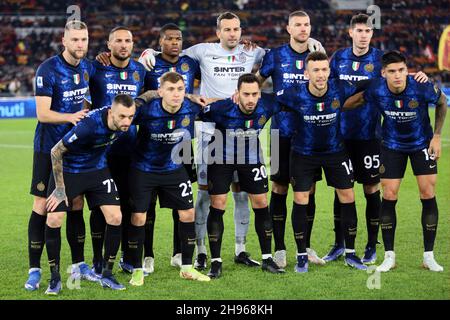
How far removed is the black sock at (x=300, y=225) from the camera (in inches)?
284

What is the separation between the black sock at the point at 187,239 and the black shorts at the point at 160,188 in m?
0.17

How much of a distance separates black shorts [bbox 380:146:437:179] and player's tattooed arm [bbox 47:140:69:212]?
9.52 ft

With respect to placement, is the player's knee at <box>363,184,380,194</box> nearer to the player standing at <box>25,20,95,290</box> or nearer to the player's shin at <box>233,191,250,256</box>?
the player's shin at <box>233,191,250,256</box>

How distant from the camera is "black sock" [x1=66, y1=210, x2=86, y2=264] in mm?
6977

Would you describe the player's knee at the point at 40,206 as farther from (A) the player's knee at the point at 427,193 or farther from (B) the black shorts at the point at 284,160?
(A) the player's knee at the point at 427,193

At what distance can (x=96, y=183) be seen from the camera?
21.5ft

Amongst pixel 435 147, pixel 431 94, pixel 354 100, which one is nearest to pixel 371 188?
pixel 435 147

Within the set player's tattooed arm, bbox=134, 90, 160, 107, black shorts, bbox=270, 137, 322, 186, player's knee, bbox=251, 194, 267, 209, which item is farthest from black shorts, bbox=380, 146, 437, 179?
player's tattooed arm, bbox=134, 90, 160, 107

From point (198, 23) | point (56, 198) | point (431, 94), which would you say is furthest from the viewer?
point (198, 23)

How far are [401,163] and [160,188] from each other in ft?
7.26

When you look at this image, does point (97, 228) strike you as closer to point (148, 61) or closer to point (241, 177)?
point (241, 177)

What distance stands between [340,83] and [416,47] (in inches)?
1017

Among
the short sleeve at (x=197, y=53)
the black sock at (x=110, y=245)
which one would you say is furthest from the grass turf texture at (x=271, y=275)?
the short sleeve at (x=197, y=53)

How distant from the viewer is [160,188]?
22.8 feet
